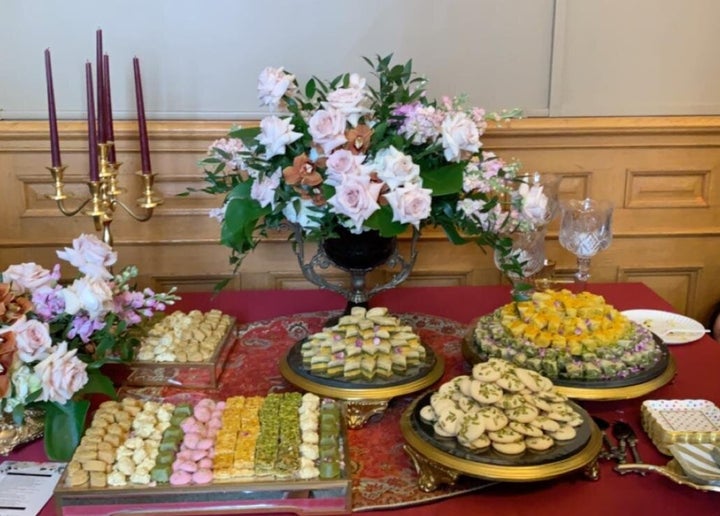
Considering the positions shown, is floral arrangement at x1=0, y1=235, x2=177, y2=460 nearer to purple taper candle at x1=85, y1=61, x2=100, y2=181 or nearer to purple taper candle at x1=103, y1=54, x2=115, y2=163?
purple taper candle at x1=85, y1=61, x2=100, y2=181

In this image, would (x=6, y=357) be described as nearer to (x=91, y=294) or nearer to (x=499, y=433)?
(x=91, y=294)

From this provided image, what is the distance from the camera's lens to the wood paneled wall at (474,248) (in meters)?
2.14

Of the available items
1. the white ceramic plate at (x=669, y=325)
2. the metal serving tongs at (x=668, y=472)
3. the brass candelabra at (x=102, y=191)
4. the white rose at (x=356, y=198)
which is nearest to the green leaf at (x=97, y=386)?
the brass candelabra at (x=102, y=191)

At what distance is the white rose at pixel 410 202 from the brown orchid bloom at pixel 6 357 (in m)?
0.65

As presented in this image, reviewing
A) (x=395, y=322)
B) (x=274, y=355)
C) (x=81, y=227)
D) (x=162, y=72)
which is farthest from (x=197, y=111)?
(x=395, y=322)

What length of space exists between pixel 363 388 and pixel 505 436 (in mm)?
288

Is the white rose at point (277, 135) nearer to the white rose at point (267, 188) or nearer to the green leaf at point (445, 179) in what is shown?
the white rose at point (267, 188)

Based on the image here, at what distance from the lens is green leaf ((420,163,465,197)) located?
1386mm

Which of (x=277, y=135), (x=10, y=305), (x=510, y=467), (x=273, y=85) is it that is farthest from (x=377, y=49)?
(x=510, y=467)

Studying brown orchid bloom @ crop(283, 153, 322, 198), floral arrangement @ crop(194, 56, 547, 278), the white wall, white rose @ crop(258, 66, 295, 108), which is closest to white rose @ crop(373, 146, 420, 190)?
floral arrangement @ crop(194, 56, 547, 278)

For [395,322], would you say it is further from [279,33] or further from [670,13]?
[670,13]

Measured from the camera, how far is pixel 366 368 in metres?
1.33

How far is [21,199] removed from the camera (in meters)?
2.14

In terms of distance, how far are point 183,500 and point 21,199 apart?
1399 mm
